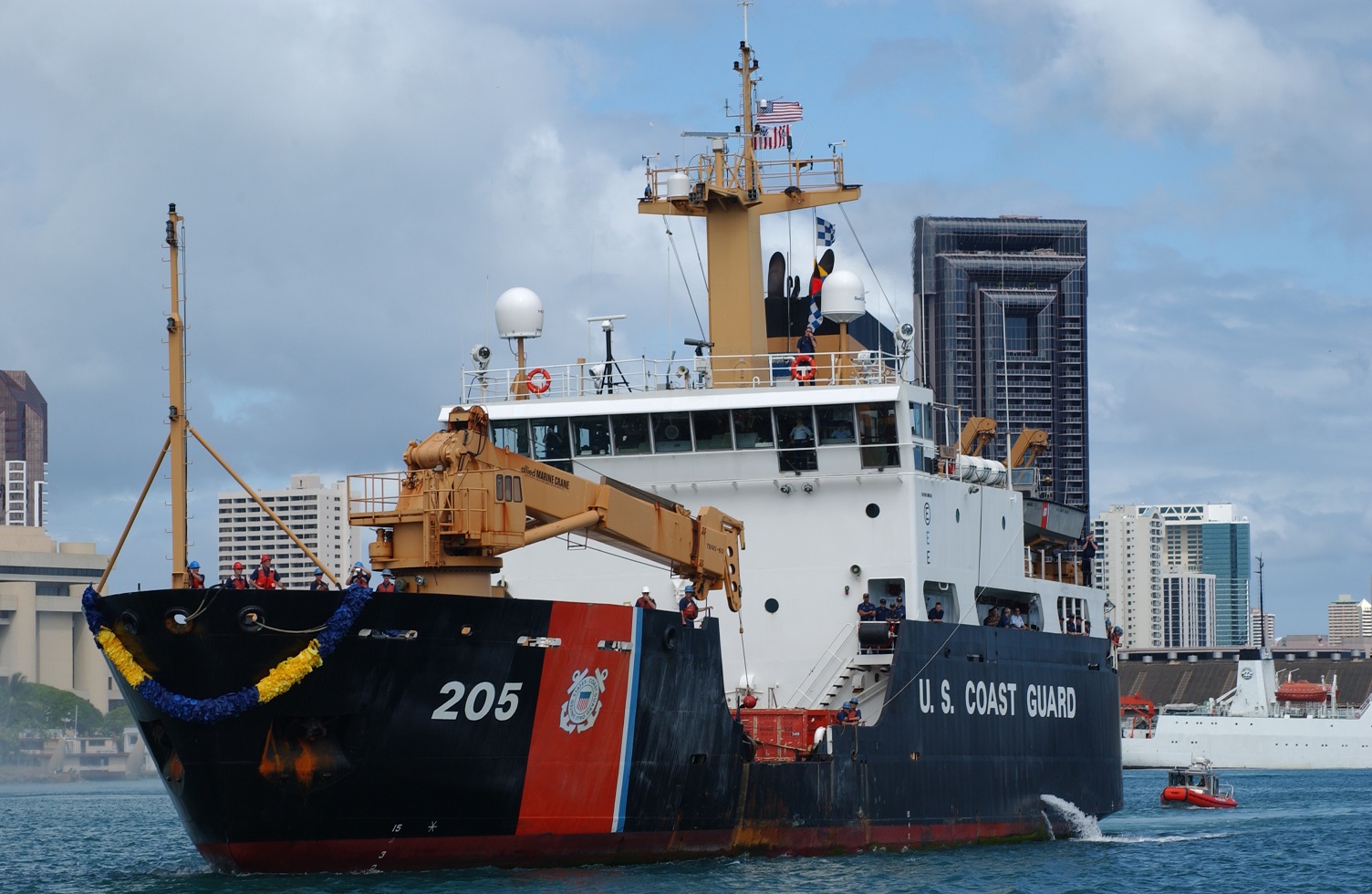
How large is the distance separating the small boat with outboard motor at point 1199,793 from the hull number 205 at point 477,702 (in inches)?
1487

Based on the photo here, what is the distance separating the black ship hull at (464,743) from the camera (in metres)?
18.9

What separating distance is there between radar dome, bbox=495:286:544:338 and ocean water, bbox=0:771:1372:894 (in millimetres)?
8951

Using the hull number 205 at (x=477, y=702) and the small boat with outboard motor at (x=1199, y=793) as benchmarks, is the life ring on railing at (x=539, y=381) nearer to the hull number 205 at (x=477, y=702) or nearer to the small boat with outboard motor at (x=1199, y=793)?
the hull number 205 at (x=477, y=702)

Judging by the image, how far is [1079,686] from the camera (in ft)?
103

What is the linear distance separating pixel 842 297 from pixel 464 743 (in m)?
12.2

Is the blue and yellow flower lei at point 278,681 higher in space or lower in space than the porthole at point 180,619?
lower

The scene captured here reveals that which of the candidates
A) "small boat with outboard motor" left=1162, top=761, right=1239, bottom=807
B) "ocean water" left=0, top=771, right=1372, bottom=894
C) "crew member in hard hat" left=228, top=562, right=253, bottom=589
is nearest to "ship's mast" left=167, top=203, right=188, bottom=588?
"crew member in hard hat" left=228, top=562, right=253, bottom=589

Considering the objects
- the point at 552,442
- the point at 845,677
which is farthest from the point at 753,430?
the point at 845,677

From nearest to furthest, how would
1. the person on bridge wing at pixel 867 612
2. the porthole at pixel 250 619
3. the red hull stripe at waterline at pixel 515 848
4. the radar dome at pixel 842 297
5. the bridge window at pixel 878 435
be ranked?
the porthole at pixel 250 619 → the red hull stripe at waterline at pixel 515 848 → the person on bridge wing at pixel 867 612 → the bridge window at pixel 878 435 → the radar dome at pixel 842 297

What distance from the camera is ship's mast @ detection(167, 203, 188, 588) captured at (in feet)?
64.3

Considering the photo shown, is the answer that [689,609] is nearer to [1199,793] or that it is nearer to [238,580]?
[238,580]

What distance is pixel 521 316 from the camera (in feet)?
92.0

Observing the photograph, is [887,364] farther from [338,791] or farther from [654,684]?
[338,791]

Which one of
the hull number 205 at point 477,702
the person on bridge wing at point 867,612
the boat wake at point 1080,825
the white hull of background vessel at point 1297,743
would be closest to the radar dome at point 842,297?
the person on bridge wing at point 867,612
